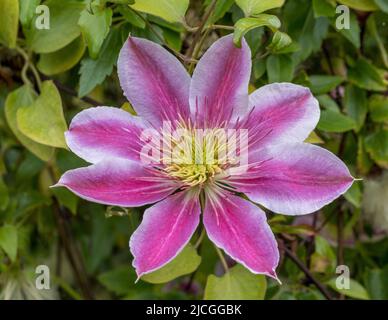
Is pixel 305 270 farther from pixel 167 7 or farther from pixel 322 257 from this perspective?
pixel 167 7

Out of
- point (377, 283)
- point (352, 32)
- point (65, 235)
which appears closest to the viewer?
point (352, 32)

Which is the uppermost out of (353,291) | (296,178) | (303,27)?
(303,27)

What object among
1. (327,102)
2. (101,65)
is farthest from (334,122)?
(101,65)

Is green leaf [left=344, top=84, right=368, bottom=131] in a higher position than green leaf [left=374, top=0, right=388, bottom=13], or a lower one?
lower

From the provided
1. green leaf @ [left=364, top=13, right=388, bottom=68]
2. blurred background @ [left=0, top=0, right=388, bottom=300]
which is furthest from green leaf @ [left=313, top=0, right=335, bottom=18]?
green leaf @ [left=364, top=13, right=388, bottom=68]

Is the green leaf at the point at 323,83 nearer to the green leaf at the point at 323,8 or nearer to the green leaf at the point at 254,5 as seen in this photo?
the green leaf at the point at 323,8

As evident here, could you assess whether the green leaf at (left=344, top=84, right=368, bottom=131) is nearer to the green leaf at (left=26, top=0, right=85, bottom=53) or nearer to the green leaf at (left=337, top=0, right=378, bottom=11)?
the green leaf at (left=337, top=0, right=378, bottom=11)
